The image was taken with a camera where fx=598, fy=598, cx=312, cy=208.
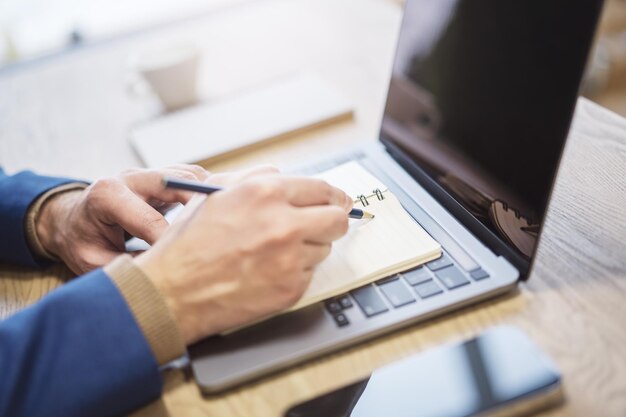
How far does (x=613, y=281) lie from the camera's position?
0.58 metres

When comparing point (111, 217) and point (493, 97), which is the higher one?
point (493, 97)

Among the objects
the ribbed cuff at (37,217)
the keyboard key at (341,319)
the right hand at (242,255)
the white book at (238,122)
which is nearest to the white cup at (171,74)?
the white book at (238,122)

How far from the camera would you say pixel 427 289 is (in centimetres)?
57

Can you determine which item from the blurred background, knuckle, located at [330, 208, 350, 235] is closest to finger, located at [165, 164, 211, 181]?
knuckle, located at [330, 208, 350, 235]

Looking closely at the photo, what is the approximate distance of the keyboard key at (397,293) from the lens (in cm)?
57

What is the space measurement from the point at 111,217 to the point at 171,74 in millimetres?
445

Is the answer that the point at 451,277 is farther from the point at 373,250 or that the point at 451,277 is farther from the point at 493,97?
the point at 493,97

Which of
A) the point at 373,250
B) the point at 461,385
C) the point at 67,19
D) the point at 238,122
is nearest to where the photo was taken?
the point at 461,385

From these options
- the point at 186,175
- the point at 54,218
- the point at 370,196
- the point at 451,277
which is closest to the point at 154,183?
the point at 186,175

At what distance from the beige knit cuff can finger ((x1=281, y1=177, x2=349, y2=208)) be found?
153mm

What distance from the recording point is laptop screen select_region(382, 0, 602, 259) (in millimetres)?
530

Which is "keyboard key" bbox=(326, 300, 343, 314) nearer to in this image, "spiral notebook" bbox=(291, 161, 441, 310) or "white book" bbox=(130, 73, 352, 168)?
"spiral notebook" bbox=(291, 161, 441, 310)

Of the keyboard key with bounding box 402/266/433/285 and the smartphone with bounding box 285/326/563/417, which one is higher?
the keyboard key with bounding box 402/266/433/285

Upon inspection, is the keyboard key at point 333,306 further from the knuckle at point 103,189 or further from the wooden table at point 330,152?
the knuckle at point 103,189
